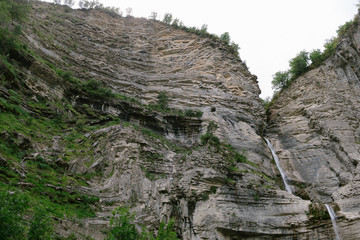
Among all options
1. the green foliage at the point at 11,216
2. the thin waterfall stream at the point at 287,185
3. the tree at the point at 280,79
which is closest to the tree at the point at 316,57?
the tree at the point at 280,79

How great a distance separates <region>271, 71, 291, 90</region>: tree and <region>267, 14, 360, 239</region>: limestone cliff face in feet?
13.0

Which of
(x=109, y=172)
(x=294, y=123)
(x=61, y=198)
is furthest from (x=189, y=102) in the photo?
(x=61, y=198)

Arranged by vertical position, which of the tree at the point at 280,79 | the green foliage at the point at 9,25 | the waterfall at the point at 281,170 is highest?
the tree at the point at 280,79

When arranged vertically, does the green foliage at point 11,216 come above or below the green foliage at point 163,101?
below

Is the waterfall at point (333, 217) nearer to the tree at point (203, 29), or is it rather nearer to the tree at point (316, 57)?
the tree at point (316, 57)

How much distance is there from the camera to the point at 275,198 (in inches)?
744

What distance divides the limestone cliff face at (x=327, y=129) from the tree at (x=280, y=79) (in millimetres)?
3951

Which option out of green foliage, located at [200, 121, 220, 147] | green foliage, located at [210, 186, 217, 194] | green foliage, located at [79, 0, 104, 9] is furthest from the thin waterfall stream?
green foliage, located at [79, 0, 104, 9]

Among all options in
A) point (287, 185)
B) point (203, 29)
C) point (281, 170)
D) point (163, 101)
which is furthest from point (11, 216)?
point (203, 29)

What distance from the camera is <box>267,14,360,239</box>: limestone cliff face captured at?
2186 centimetres

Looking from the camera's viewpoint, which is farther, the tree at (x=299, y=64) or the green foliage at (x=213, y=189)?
the tree at (x=299, y=64)

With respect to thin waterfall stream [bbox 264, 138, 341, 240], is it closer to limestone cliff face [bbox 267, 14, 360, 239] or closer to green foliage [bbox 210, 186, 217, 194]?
limestone cliff face [bbox 267, 14, 360, 239]

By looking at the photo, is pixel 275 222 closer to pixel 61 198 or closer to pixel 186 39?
pixel 61 198

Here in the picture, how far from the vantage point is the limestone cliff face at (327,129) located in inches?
861
